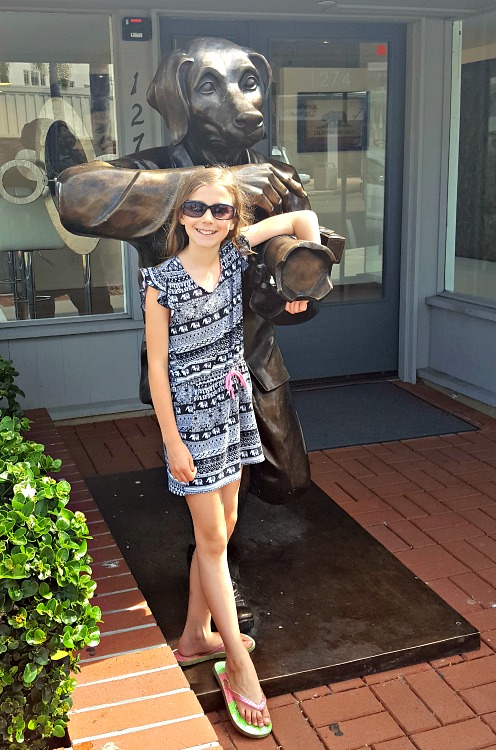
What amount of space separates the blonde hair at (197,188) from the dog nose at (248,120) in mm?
324

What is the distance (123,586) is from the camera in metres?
3.25

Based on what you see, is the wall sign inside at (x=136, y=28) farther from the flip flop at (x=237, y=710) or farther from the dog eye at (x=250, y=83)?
the flip flop at (x=237, y=710)

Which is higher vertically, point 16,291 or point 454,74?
point 454,74

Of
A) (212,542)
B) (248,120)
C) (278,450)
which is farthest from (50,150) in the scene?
(212,542)

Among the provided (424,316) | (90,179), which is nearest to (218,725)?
(90,179)

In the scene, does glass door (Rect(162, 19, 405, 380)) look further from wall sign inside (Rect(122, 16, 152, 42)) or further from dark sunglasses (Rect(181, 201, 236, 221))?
dark sunglasses (Rect(181, 201, 236, 221))

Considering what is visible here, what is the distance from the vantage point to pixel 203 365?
2744 millimetres

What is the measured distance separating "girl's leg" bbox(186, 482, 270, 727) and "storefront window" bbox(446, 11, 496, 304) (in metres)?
4.16

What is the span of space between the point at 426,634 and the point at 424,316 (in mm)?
3943

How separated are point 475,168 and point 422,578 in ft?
12.2

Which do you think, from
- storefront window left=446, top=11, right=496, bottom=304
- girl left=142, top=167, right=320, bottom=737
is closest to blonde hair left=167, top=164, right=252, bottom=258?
girl left=142, top=167, right=320, bottom=737

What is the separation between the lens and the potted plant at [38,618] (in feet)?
7.07

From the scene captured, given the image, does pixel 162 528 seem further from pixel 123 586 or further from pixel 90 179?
pixel 90 179

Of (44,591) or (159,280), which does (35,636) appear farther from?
(159,280)
